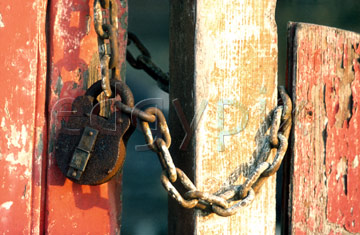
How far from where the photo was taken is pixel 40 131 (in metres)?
1.12

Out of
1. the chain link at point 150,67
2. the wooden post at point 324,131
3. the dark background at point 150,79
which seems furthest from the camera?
the dark background at point 150,79

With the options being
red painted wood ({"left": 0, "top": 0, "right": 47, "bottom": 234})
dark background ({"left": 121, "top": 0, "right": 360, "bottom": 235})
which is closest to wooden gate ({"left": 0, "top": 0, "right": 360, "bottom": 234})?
red painted wood ({"left": 0, "top": 0, "right": 47, "bottom": 234})

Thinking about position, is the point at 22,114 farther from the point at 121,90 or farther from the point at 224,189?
the point at 224,189

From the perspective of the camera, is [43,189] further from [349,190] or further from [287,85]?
[349,190]

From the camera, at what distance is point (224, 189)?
1114mm

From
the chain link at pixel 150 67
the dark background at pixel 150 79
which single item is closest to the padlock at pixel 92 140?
the chain link at pixel 150 67

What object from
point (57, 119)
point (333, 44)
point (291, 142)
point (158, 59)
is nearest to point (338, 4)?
point (158, 59)

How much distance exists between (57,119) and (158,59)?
1.25m

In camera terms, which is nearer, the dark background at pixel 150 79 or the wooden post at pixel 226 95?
the wooden post at pixel 226 95

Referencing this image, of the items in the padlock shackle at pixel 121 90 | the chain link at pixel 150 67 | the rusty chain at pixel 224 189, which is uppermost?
the chain link at pixel 150 67

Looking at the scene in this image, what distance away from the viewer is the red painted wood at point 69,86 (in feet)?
3.70

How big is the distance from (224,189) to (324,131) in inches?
14.0

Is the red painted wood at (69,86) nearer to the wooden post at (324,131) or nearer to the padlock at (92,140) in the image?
the padlock at (92,140)

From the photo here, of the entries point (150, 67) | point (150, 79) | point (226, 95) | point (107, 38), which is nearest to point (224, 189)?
point (226, 95)
